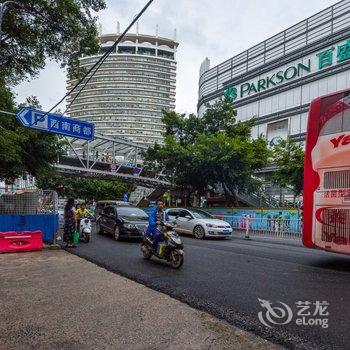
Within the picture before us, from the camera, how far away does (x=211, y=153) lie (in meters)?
27.2

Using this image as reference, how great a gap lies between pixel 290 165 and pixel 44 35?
17.5 meters

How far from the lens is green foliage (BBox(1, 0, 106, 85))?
14805 mm

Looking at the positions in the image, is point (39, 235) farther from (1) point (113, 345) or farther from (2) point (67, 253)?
(1) point (113, 345)

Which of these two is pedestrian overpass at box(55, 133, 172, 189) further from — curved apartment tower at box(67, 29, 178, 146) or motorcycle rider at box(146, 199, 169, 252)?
motorcycle rider at box(146, 199, 169, 252)

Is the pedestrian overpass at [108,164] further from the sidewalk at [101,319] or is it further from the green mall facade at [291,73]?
the sidewalk at [101,319]

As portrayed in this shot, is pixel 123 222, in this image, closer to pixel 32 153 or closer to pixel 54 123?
pixel 54 123

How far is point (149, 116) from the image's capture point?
297 feet

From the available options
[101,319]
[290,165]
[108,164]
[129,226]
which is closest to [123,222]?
[129,226]

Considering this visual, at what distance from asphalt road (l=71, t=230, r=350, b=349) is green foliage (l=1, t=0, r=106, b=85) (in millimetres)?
8738

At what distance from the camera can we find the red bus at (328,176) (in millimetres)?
9039

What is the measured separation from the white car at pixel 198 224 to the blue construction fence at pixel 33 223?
6956mm

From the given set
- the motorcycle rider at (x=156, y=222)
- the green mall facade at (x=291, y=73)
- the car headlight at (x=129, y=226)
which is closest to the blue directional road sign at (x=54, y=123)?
the car headlight at (x=129, y=226)

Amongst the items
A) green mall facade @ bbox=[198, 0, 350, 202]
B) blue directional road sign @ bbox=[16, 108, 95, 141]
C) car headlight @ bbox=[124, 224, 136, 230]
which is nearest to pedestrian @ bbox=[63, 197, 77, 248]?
car headlight @ bbox=[124, 224, 136, 230]

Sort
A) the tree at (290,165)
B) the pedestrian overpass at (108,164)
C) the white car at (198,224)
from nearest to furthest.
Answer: the white car at (198,224)
the tree at (290,165)
the pedestrian overpass at (108,164)
